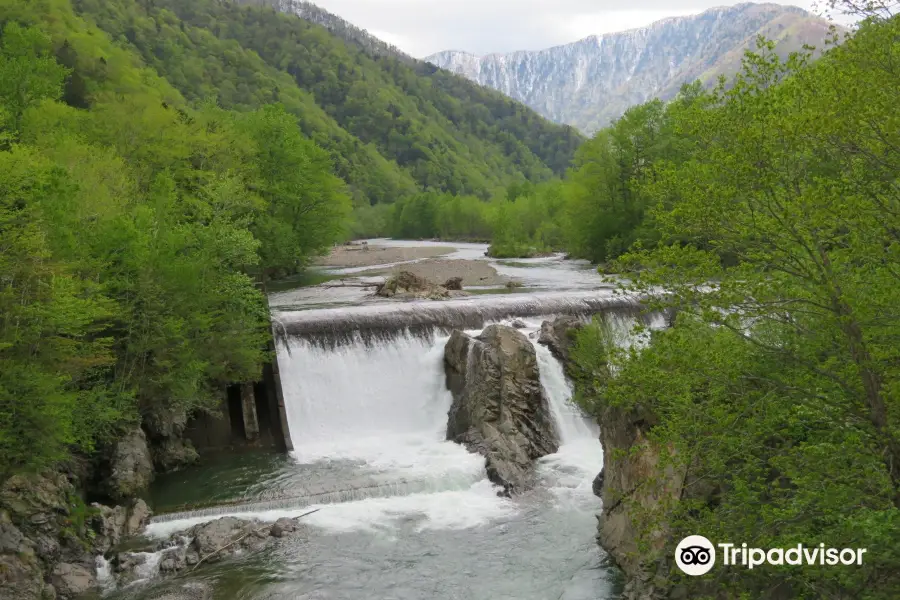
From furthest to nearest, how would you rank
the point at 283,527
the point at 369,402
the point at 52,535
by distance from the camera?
1. the point at 369,402
2. the point at 283,527
3. the point at 52,535

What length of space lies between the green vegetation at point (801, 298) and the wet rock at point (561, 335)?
15.1 metres

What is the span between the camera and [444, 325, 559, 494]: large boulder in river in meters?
21.1

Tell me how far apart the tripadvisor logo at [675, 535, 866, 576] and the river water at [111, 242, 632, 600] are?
4028mm

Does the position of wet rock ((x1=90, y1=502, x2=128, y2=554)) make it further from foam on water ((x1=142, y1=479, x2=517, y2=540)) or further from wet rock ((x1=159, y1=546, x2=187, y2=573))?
wet rock ((x1=159, y1=546, x2=187, y2=573))

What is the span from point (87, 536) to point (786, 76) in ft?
54.3

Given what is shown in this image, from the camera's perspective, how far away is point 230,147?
4150 cm

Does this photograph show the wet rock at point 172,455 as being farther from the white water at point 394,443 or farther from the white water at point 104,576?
the white water at point 104,576

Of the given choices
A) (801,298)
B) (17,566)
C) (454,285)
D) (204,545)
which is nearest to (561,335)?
(454,285)

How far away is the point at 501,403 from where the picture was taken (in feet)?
73.5

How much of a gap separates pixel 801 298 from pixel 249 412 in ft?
63.1

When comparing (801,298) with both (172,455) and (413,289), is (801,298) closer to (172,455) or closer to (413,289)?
(172,455)

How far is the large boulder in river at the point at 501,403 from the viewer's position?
69.2 ft

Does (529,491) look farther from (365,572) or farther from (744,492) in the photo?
(744,492)

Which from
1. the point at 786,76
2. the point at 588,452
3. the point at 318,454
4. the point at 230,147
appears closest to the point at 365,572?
the point at 318,454
